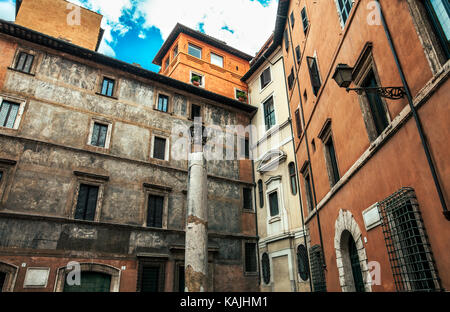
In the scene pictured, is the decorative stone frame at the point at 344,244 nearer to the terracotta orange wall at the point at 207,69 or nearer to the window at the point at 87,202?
the window at the point at 87,202

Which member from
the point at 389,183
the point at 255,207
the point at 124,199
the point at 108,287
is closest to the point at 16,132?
the point at 124,199

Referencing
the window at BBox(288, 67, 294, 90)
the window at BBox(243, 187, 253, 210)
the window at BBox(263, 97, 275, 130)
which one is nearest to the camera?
the window at BBox(288, 67, 294, 90)

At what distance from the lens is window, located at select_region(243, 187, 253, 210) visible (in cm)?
1680

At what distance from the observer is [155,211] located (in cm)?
1384

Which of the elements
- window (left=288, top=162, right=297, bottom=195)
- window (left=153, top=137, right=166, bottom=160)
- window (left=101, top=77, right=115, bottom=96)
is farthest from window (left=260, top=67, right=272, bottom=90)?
window (left=101, top=77, right=115, bottom=96)

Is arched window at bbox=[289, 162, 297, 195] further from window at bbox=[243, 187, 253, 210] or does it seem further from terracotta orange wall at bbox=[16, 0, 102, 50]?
terracotta orange wall at bbox=[16, 0, 102, 50]

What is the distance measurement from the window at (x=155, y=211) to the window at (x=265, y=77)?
30.8ft

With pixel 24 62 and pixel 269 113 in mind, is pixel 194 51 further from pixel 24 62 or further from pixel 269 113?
pixel 24 62

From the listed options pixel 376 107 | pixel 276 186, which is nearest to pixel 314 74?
pixel 376 107

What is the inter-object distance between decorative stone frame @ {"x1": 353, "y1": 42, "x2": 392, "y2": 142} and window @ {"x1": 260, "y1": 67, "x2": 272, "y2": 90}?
12071mm

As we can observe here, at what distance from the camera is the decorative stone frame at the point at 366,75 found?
5.61 m

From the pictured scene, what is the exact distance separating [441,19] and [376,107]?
198 centimetres

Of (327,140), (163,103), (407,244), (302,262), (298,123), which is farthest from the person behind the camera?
(163,103)

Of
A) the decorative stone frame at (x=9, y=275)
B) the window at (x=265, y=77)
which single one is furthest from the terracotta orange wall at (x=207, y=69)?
the decorative stone frame at (x=9, y=275)
